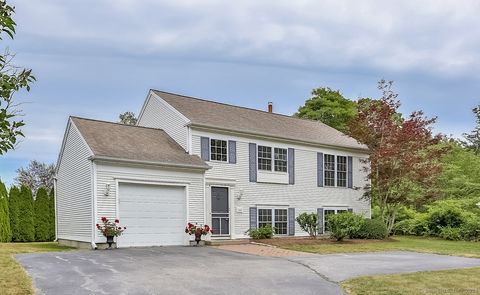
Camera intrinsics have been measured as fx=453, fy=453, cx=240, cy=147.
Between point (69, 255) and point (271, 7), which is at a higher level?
point (271, 7)

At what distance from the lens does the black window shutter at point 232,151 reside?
1822 centimetres

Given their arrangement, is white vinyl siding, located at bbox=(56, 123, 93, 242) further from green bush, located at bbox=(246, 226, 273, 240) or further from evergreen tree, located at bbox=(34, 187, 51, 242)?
green bush, located at bbox=(246, 226, 273, 240)

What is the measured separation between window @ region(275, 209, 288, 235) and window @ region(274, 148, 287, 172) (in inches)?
72.6

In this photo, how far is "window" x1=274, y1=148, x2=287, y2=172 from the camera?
19.8 meters

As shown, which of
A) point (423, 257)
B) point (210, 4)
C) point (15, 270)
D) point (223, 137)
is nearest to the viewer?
point (15, 270)

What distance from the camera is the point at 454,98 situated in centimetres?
2330

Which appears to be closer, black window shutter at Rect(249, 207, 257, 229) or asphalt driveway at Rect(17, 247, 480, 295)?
asphalt driveway at Rect(17, 247, 480, 295)

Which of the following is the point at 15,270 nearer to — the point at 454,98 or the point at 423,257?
the point at 423,257

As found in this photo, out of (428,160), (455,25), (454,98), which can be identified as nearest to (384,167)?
(428,160)

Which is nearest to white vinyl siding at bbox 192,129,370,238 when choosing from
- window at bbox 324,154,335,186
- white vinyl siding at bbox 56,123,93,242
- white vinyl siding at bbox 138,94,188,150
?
window at bbox 324,154,335,186

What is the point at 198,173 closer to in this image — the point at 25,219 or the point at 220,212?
the point at 220,212

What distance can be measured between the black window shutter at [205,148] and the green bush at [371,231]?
7659 millimetres

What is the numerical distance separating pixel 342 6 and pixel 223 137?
729 centimetres

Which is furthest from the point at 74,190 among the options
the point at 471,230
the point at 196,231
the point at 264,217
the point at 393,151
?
the point at 471,230
